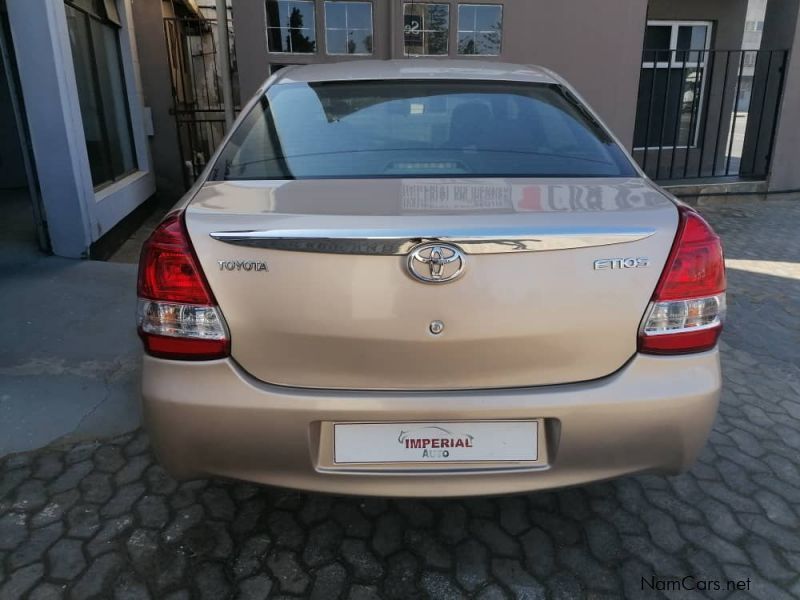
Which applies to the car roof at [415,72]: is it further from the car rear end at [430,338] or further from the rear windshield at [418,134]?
the car rear end at [430,338]

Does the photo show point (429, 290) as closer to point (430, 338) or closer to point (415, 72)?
point (430, 338)

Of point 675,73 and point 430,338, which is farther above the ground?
point 675,73

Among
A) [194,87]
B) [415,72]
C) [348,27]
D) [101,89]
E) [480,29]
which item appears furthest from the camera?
[194,87]

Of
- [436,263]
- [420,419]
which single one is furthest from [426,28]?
[420,419]

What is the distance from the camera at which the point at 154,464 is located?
2564 millimetres

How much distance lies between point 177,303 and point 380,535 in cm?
108

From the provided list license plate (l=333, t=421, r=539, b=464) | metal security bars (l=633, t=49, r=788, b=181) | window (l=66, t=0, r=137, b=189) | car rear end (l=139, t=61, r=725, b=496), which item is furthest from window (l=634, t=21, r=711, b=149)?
license plate (l=333, t=421, r=539, b=464)

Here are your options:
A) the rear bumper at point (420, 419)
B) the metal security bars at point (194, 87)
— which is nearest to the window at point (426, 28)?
the metal security bars at point (194, 87)

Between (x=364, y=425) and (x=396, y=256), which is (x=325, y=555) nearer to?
(x=364, y=425)

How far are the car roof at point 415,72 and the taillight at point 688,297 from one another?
1.19m

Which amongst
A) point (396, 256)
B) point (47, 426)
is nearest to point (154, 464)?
point (47, 426)

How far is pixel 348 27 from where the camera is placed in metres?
6.72

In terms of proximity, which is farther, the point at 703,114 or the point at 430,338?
the point at 703,114

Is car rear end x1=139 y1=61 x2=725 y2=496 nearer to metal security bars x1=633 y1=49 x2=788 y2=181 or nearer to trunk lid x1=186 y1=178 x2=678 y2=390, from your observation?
trunk lid x1=186 y1=178 x2=678 y2=390
